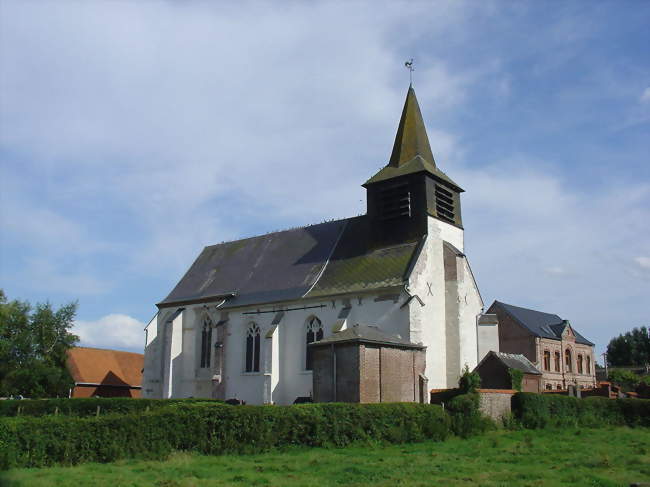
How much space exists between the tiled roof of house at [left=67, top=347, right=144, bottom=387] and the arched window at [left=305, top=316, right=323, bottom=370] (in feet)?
62.9

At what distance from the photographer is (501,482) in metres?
11.5

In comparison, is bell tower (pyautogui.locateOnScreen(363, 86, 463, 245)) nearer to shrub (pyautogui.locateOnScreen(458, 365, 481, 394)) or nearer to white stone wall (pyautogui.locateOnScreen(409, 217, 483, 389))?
white stone wall (pyautogui.locateOnScreen(409, 217, 483, 389))

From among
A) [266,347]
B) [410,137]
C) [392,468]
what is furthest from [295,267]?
[392,468]

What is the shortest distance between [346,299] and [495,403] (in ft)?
30.7

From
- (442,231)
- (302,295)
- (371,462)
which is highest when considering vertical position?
(442,231)

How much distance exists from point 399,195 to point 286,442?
17.1 m

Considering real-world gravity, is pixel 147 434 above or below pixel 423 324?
below

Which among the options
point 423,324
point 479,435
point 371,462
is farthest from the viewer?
point 423,324

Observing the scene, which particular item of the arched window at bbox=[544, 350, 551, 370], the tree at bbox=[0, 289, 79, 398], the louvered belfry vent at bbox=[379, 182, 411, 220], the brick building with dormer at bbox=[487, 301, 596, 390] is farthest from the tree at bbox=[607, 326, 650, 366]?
the tree at bbox=[0, 289, 79, 398]

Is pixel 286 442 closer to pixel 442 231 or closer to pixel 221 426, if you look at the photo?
pixel 221 426

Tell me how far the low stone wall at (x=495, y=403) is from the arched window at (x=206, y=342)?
17.8 metres

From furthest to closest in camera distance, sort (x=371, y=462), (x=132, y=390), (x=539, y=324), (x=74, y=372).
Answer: (x=539, y=324) → (x=132, y=390) → (x=74, y=372) → (x=371, y=462)

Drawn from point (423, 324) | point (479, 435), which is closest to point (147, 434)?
point (479, 435)

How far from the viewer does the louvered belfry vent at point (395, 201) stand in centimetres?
3067
